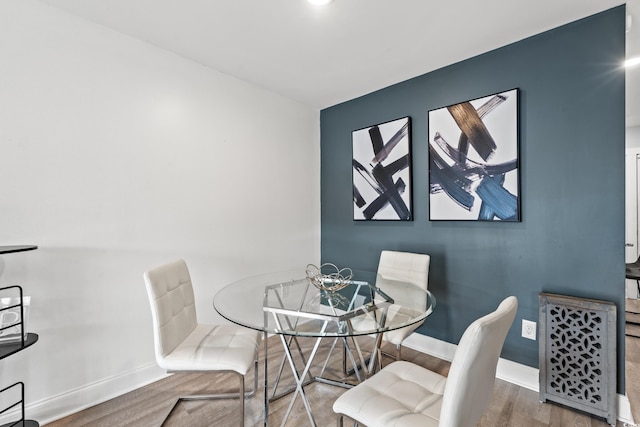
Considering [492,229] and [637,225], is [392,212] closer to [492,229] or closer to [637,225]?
[492,229]

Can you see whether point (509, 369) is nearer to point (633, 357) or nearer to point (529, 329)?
point (529, 329)

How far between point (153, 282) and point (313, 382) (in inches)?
51.5

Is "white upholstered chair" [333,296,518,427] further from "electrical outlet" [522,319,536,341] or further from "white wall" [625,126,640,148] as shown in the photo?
"white wall" [625,126,640,148]

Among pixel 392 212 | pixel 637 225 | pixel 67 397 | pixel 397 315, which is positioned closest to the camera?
pixel 397 315

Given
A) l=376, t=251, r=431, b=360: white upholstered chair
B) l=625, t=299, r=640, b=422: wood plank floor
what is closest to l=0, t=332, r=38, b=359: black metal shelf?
l=376, t=251, r=431, b=360: white upholstered chair

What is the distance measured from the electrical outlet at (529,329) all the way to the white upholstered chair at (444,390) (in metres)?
1.17

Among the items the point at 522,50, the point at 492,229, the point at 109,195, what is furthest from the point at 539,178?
the point at 109,195

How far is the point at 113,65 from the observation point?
80.8 inches

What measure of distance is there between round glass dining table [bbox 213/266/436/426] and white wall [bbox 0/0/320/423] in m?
0.68

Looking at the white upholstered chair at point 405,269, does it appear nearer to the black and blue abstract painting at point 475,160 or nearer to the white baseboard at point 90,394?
the black and blue abstract painting at point 475,160

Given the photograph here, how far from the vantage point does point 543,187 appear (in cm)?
209

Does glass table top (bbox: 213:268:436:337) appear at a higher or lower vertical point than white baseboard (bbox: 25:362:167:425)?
higher

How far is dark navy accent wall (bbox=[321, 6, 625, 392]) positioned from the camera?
6.06ft

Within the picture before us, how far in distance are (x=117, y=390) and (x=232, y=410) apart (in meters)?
0.85
